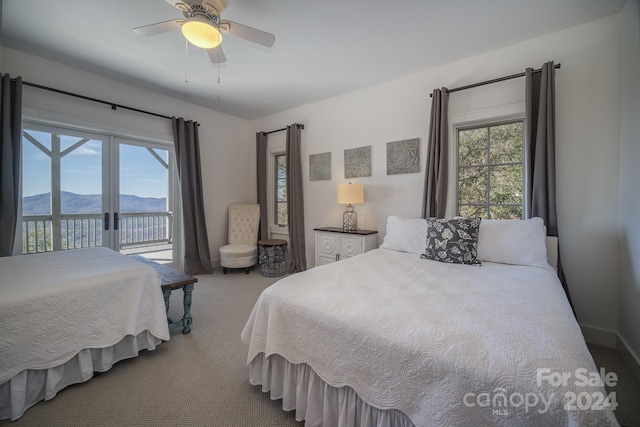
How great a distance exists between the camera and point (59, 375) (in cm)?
163

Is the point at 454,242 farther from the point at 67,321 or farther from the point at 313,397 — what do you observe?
the point at 67,321

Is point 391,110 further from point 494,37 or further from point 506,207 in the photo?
point 506,207

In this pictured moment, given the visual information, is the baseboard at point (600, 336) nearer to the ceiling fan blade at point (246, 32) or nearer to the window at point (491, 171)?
the window at point (491, 171)

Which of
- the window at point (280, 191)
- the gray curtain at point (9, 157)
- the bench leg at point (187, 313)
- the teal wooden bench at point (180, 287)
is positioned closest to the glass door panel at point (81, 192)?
the gray curtain at point (9, 157)

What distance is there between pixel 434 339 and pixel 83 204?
13.8 ft

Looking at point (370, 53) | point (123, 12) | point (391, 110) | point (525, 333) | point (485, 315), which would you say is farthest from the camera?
point (391, 110)

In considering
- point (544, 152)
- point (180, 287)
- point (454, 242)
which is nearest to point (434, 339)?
point (454, 242)

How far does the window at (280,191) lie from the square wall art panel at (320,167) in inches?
30.7

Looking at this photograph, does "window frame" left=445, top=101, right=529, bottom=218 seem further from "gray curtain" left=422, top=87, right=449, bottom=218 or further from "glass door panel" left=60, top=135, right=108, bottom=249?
"glass door panel" left=60, top=135, right=108, bottom=249

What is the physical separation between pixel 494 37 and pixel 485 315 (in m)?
2.66

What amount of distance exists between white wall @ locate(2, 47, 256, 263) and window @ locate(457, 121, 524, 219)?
3.66 m

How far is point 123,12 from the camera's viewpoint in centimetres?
217

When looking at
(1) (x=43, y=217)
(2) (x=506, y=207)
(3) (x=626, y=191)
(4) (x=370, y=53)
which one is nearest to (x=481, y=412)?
(3) (x=626, y=191)

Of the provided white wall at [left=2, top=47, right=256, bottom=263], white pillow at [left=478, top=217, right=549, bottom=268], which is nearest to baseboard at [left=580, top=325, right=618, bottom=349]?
white pillow at [left=478, top=217, right=549, bottom=268]
